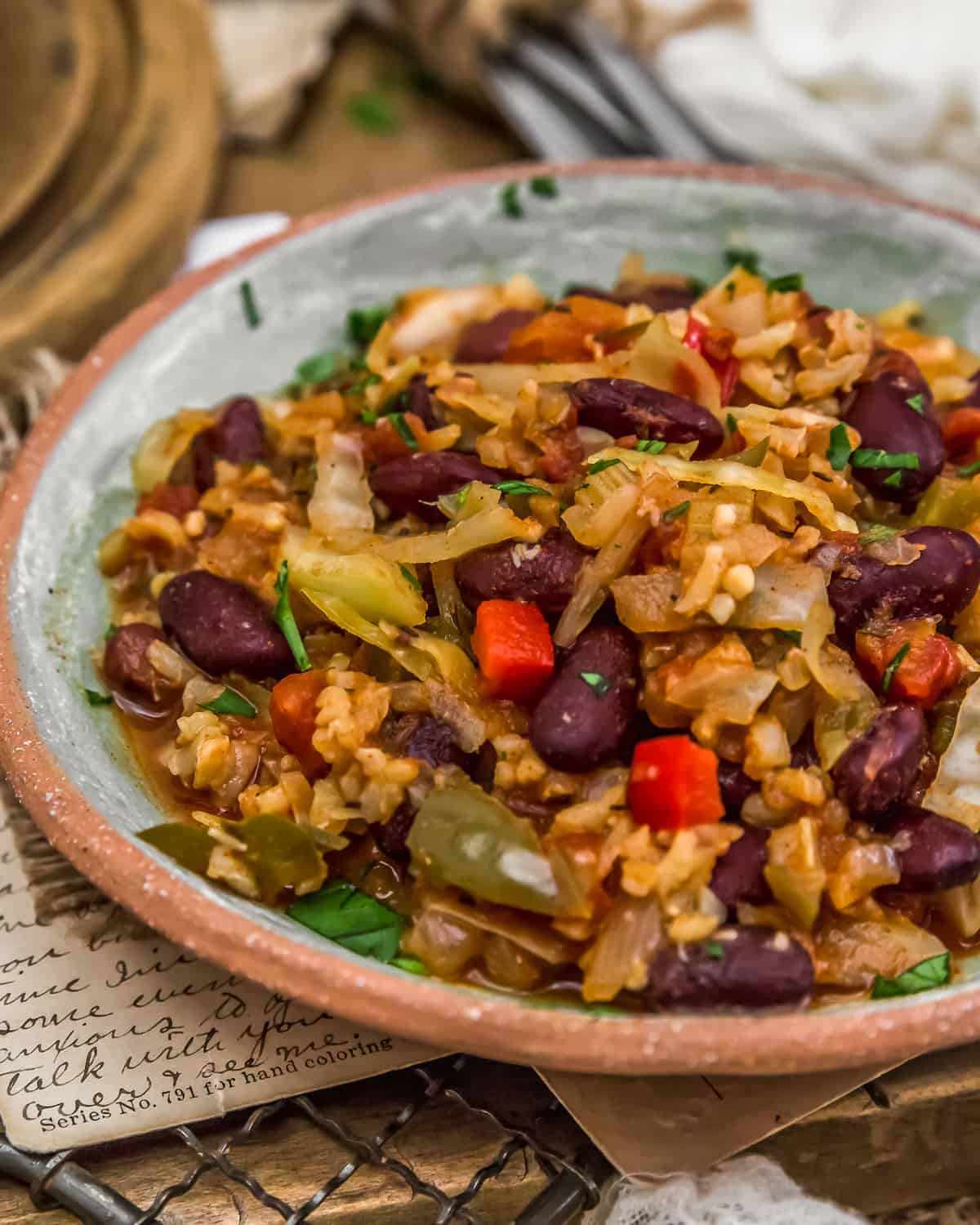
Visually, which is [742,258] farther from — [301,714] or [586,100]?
[301,714]

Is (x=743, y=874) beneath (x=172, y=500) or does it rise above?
beneath

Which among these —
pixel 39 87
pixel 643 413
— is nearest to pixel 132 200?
pixel 39 87

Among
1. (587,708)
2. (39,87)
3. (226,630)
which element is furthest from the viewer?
(39,87)

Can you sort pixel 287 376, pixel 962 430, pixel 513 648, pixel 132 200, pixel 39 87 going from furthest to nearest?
1. pixel 39 87
2. pixel 132 200
3. pixel 287 376
4. pixel 962 430
5. pixel 513 648

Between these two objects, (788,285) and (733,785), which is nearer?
(733,785)

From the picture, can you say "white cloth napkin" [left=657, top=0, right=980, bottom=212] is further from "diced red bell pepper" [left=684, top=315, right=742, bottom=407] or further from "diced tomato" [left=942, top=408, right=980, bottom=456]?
"diced red bell pepper" [left=684, top=315, right=742, bottom=407]

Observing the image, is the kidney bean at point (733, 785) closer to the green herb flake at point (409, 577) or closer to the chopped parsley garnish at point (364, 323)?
the green herb flake at point (409, 577)
